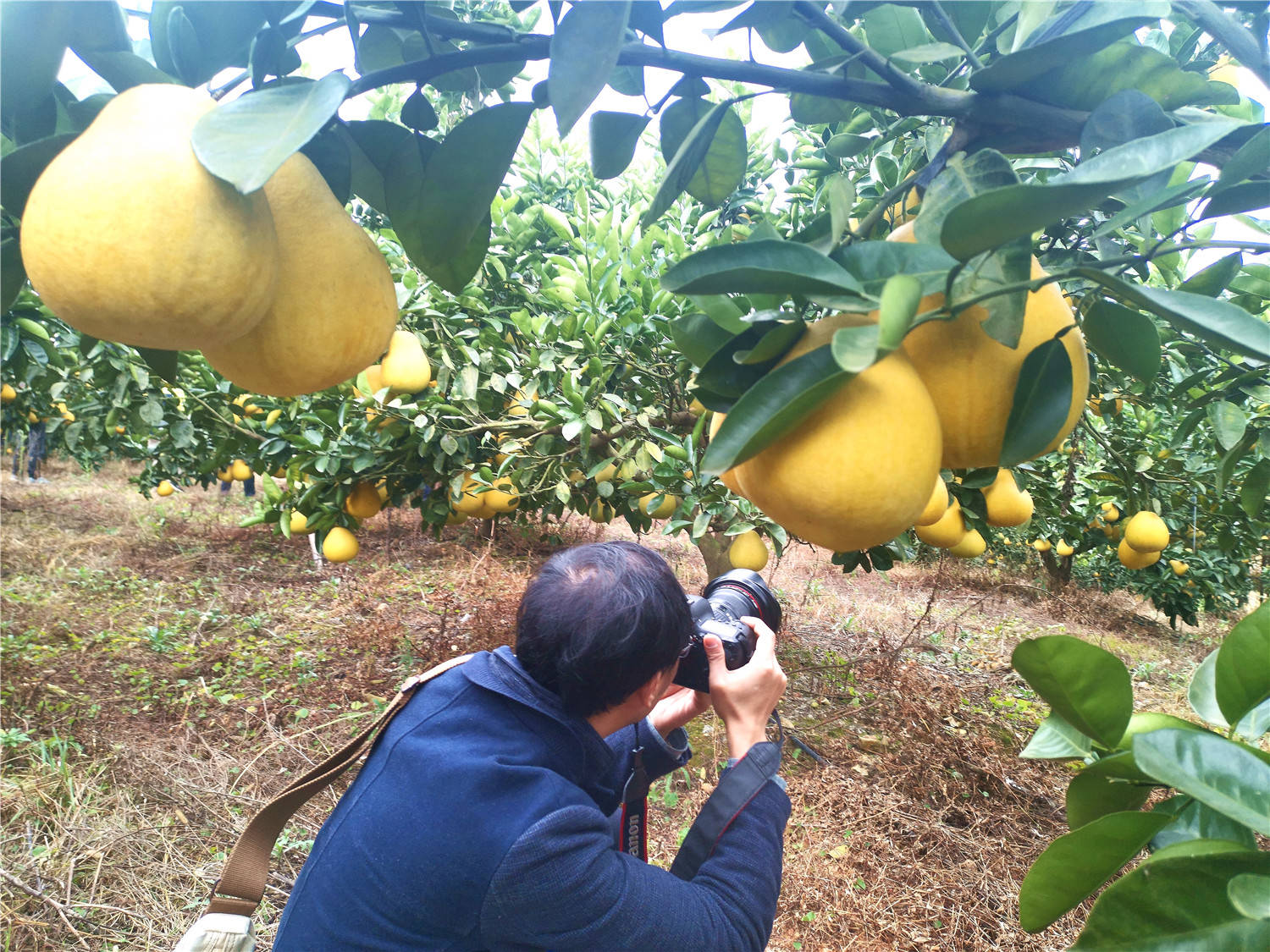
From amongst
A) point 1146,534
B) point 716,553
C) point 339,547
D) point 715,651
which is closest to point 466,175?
point 715,651

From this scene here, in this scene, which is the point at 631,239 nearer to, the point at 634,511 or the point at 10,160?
the point at 634,511

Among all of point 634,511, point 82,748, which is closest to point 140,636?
point 82,748

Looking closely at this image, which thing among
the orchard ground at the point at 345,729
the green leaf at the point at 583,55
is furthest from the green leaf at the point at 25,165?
the orchard ground at the point at 345,729

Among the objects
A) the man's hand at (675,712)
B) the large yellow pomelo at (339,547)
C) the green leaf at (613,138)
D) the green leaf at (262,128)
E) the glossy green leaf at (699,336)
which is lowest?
the large yellow pomelo at (339,547)

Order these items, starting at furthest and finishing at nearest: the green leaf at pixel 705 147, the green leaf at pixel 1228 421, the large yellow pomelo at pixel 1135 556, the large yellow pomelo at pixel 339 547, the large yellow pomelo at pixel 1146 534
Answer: the large yellow pomelo at pixel 339 547 → the large yellow pomelo at pixel 1135 556 → the large yellow pomelo at pixel 1146 534 → the green leaf at pixel 1228 421 → the green leaf at pixel 705 147

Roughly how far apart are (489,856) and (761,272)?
662mm

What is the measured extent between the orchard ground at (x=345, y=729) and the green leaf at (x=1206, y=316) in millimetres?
2068

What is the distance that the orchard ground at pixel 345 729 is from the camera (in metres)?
1.98

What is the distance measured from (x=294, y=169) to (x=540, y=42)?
0.16 m

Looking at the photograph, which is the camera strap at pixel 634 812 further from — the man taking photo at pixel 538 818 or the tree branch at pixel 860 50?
the tree branch at pixel 860 50

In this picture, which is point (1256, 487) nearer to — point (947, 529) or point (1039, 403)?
point (947, 529)

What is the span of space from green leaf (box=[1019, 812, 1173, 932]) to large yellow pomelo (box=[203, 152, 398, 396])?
1.58ft

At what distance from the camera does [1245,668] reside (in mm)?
410

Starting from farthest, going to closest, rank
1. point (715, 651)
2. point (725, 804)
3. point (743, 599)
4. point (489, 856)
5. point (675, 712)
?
point (675, 712)
point (743, 599)
point (715, 651)
point (725, 804)
point (489, 856)
